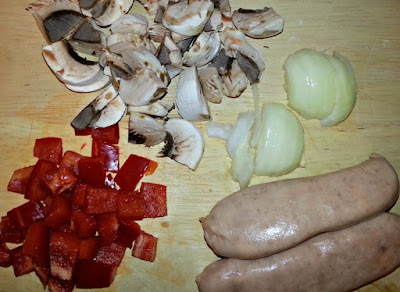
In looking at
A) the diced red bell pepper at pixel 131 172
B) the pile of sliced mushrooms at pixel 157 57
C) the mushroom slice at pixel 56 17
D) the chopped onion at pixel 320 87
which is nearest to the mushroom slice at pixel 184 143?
the pile of sliced mushrooms at pixel 157 57

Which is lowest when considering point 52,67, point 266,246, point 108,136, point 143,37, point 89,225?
point 89,225

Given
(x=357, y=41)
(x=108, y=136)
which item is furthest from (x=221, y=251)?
(x=357, y=41)

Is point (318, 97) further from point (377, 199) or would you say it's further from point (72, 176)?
point (72, 176)

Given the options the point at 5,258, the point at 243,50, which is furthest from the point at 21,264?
the point at 243,50

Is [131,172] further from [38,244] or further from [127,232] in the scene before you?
[38,244]

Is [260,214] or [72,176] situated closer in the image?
[260,214]

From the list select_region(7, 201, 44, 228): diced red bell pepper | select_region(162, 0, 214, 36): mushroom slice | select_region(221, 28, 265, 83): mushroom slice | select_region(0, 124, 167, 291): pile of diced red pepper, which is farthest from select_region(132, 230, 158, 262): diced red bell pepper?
select_region(162, 0, 214, 36): mushroom slice

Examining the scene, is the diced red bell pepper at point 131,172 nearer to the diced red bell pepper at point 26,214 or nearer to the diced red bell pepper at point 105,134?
the diced red bell pepper at point 105,134
